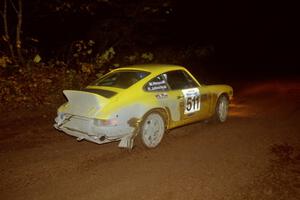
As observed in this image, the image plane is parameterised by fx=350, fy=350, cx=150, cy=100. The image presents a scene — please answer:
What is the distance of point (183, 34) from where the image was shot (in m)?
24.8

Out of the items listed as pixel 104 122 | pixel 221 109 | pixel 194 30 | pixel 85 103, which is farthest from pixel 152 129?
pixel 194 30

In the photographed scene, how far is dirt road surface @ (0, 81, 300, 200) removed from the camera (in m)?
4.95

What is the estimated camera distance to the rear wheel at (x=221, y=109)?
8.58 m

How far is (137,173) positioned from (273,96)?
8.94 metres

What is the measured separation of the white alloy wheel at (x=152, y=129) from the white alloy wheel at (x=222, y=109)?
2.20m

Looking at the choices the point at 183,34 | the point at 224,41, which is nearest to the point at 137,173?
the point at 183,34

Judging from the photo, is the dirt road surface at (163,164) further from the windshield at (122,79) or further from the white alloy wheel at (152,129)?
the windshield at (122,79)

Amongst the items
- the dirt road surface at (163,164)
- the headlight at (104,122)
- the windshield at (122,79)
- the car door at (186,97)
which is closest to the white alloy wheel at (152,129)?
the dirt road surface at (163,164)

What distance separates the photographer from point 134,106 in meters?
6.35

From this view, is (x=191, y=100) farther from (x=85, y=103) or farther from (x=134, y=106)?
(x=85, y=103)

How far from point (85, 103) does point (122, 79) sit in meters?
1.10

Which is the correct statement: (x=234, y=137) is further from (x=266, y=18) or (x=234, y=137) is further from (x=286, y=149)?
(x=266, y=18)

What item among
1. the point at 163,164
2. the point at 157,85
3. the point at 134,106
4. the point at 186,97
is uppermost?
the point at 157,85

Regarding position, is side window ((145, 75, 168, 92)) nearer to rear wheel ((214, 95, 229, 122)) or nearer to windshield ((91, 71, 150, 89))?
windshield ((91, 71, 150, 89))
